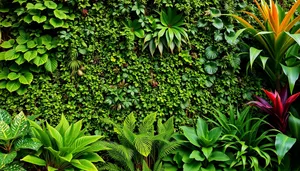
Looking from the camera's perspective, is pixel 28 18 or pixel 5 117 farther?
pixel 28 18

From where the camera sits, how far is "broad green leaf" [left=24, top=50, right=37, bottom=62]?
257 centimetres

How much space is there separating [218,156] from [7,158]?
1.70 metres

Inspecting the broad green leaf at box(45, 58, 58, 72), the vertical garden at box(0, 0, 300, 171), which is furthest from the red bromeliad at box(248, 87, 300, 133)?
the broad green leaf at box(45, 58, 58, 72)

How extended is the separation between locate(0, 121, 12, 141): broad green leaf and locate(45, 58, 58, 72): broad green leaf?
672 mm

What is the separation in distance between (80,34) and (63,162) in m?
1.21

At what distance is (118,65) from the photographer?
9.26ft

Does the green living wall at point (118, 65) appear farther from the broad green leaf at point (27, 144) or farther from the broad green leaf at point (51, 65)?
the broad green leaf at point (27, 144)

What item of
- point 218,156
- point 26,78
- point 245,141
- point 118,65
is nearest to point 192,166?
point 218,156

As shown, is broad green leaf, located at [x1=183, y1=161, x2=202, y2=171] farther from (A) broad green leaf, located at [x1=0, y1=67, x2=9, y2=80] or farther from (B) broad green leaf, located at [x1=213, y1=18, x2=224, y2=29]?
(A) broad green leaf, located at [x1=0, y1=67, x2=9, y2=80]

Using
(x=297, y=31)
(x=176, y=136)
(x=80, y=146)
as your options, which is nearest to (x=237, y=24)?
(x=297, y=31)

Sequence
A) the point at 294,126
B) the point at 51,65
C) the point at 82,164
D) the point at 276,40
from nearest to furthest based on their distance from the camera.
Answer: the point at 82,164 → the point at 294,126 → the point at 51,65 → the point at 276,40

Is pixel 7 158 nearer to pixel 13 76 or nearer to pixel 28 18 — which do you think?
pixel 13 76

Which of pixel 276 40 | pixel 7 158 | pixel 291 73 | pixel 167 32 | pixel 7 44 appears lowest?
pixel 7 158

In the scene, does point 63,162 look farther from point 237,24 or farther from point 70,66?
point 237,24
